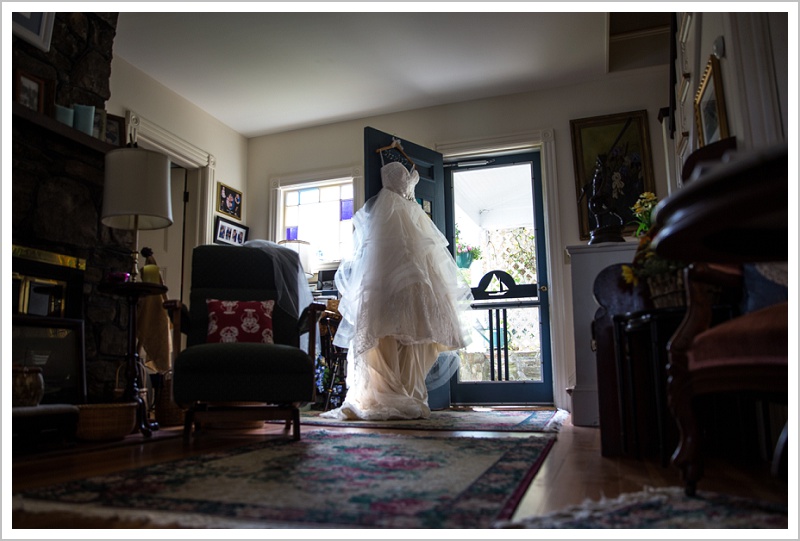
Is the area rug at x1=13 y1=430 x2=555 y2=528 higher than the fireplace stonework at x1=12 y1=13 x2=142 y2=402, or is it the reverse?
the fireplace stonework at x1=12 y1=13 x2=142 y2=402

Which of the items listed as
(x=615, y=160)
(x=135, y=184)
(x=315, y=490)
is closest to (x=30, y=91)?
(x=135, y=184)

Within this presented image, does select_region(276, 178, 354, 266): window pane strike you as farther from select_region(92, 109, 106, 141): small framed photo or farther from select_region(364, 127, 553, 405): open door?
select_region(92, 109, 106, 141): small framed photo

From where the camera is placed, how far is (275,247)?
12.2 ft

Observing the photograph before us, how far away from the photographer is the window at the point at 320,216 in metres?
6.00

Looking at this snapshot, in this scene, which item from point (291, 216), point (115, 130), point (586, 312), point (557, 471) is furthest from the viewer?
point (291, 216)

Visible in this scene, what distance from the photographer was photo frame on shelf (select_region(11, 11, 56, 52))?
123 inches

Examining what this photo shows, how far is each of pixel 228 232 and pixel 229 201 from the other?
323 mm

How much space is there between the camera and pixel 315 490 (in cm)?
155

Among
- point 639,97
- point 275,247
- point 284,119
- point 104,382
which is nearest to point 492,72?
point 639,97

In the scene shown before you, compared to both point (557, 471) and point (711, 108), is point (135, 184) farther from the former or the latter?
point (711, 108)

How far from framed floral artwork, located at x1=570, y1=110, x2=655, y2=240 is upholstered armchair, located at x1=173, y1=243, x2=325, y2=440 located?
9.03 ft

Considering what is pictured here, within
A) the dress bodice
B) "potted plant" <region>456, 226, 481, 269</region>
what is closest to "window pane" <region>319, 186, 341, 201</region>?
"potted plant" <region>456, 226, 481, 269</region>

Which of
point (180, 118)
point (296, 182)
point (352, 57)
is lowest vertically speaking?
point (296, 182)

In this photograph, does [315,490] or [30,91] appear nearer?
[315,490]
